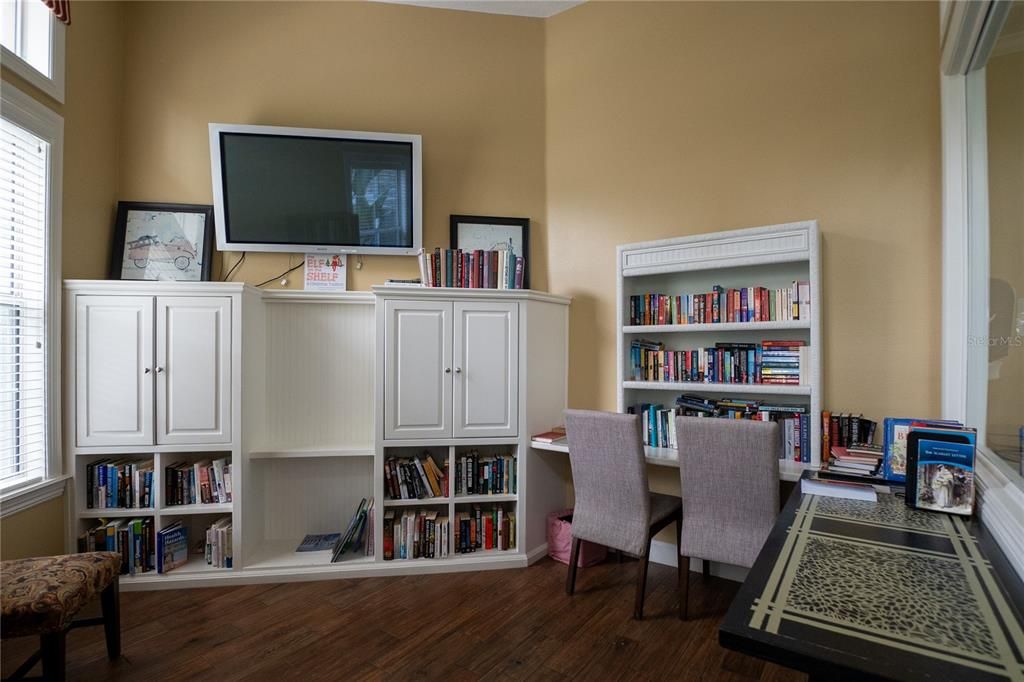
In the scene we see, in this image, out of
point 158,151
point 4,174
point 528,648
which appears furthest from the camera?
point 158,151

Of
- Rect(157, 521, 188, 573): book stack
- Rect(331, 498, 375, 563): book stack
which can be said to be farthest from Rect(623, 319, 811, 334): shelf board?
Rect(157, 521, 188, 573): book stack

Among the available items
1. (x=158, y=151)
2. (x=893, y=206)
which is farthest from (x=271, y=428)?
(x=893, y=206)

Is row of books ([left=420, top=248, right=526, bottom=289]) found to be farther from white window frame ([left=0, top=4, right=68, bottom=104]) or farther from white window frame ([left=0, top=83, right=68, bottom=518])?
white window frame ([left=0, top=4, right=68, bottom=104])

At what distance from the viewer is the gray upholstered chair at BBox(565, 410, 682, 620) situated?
88.6 inches

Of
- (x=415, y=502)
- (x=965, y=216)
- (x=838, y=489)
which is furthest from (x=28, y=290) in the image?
(x=965, y=216)

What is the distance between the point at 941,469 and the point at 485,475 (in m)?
2.12

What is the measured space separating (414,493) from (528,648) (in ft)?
3.58

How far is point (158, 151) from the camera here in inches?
118

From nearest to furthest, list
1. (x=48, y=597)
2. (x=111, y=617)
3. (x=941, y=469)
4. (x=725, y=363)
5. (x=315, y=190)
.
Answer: (x=941, y=469) < (x=48, y=597) < (x=111, y=617) < (x=725, y=363) < (x=315, y=190)

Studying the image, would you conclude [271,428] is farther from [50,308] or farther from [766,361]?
[766,361]

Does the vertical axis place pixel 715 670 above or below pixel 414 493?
below

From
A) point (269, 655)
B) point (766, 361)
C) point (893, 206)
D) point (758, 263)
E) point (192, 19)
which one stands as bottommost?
point (269, 655)

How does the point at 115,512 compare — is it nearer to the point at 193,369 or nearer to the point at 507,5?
the point at 193,369

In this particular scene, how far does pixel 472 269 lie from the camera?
2.92 metres
